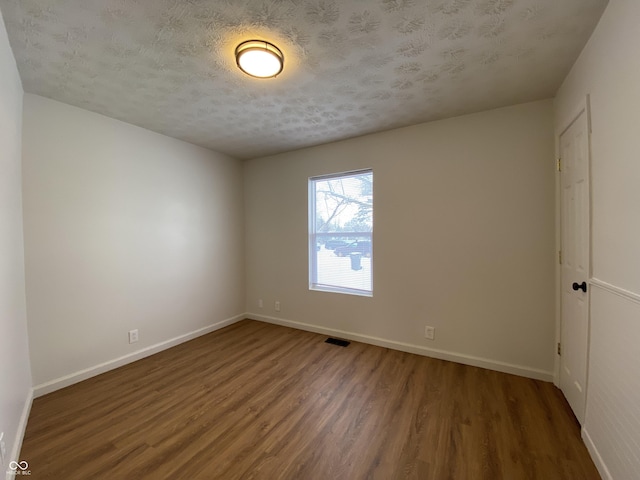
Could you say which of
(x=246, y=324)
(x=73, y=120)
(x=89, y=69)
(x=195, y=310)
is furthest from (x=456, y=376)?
(x=73, y=120)

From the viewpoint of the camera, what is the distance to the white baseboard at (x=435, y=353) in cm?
225

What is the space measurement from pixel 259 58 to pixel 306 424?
7.85 feet

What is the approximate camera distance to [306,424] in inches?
68.7

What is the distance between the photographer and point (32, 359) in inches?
80.0

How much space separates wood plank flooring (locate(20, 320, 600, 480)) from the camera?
1.41 metres

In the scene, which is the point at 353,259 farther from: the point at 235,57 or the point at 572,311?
the point at 235,57

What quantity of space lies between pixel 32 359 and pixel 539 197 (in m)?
4.39

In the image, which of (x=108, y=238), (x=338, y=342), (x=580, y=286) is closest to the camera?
(x=580, y=286)

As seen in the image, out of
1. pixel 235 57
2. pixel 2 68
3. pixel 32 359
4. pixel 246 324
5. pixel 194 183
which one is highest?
pixel 235 57

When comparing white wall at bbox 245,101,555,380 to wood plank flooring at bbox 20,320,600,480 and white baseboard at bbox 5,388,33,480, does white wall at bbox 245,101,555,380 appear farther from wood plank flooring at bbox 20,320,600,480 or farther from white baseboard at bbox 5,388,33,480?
white baseboard at bbox 5,388,33,480

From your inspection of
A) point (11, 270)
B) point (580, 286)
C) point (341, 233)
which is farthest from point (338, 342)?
point (11, 270)

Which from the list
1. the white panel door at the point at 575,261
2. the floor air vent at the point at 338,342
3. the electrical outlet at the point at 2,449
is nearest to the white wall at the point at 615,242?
the white panel door at the point at 575,261

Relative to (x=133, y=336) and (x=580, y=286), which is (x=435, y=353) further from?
(x=133, y=336)

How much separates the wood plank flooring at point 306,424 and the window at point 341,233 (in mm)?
1002
